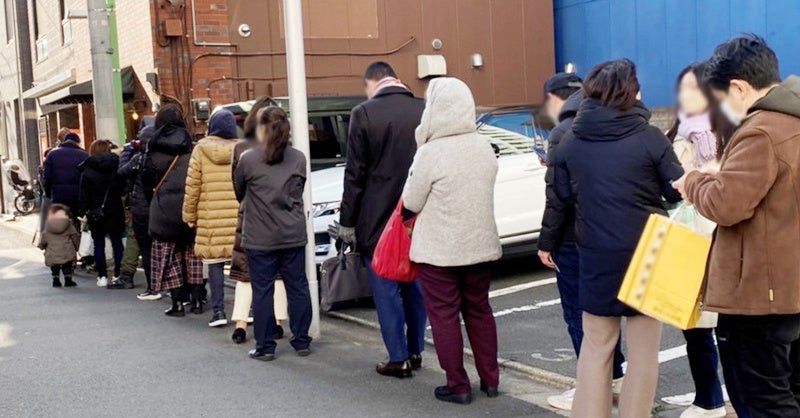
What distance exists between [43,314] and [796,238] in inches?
281

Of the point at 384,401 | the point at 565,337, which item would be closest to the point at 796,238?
the point at 384,401

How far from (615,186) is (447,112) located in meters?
1.25

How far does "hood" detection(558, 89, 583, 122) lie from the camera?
4.98 meters

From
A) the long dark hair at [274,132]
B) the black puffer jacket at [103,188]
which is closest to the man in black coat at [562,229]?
the long dark hair at [274,132]

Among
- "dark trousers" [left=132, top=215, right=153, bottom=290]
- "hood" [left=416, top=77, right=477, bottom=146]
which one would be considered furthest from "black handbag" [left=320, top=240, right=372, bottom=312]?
"dark trousers" [left=132, top=215, right=153, bottom=290]

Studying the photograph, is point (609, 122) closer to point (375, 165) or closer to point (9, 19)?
point (375, 165)

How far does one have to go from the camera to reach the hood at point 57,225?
1013 centimetres

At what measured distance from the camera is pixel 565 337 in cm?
659

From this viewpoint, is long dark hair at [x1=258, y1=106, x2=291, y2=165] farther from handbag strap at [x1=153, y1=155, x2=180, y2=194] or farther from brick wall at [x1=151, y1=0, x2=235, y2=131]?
brick wall at [x1=151, y1=0, x2=235, y2=131]

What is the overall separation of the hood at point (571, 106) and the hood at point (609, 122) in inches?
30.0

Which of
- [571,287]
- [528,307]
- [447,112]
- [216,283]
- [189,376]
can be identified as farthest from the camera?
[528,307]

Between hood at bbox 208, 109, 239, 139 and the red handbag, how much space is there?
2423 mm

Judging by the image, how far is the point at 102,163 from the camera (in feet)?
32.2

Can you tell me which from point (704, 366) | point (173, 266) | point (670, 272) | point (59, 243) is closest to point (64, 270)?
point (59, 243)
